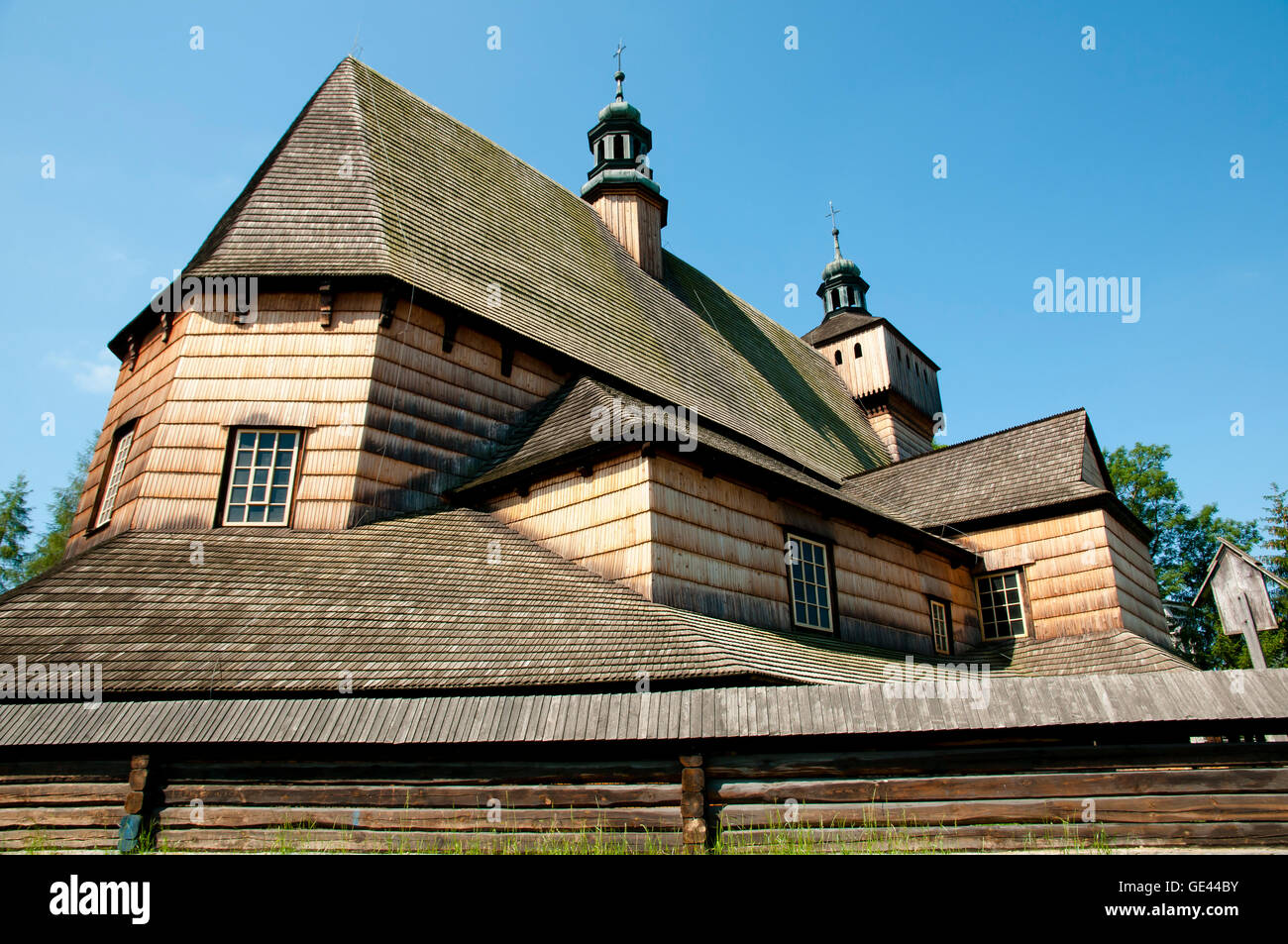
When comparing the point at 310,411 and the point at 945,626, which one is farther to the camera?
the point at 945,626

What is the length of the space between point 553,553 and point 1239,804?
7.86 meters

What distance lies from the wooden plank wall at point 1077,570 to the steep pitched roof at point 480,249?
434cm

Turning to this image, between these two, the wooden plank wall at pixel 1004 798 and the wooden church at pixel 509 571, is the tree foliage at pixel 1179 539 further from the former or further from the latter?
the wooden plank wall at pixel 1004 798

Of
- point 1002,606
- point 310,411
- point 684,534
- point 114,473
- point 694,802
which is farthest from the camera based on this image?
point 1002,606

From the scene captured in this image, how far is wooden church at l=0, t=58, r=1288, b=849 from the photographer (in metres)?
6.36

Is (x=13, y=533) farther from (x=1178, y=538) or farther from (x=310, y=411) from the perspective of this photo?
(x=1178, y=538)

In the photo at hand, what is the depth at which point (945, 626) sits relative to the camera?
16.0 metres

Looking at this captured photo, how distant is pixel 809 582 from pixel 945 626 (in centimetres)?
496

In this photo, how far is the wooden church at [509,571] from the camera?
251 inches

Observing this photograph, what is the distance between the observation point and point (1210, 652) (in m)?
34.6

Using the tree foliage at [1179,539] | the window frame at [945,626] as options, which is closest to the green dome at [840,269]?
the tree foliage at [1179,539]

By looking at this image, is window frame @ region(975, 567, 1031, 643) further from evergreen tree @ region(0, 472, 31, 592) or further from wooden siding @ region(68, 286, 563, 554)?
evergreen tree @ region(0, 472, 31, 592)

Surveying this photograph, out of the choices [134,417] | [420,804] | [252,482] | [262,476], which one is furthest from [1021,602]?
[134,417]
